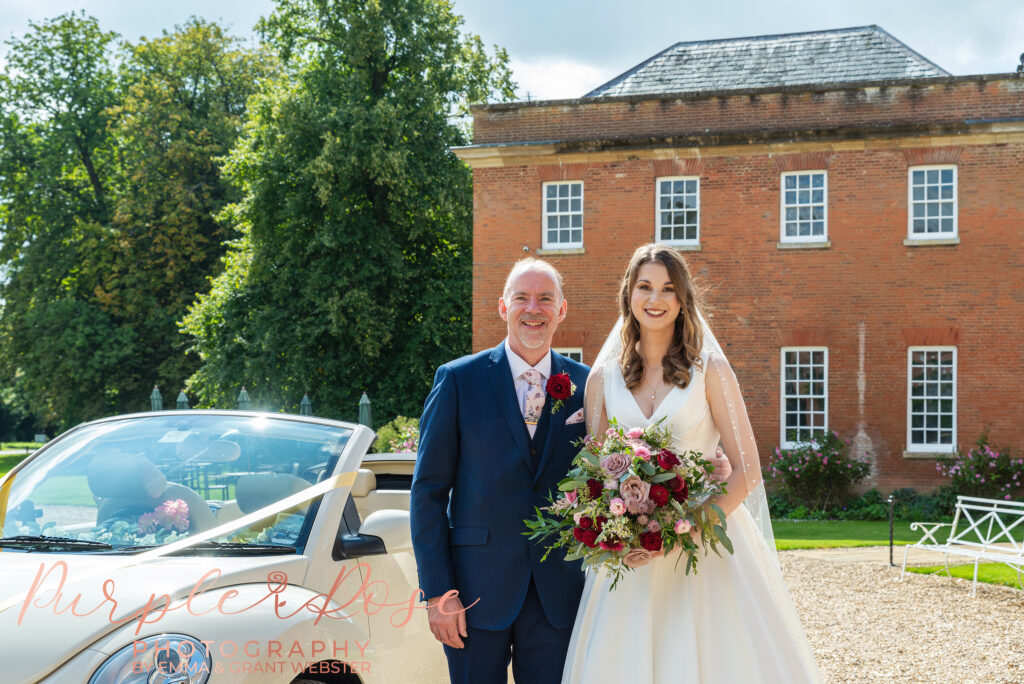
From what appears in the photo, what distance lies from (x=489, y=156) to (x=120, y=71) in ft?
69.7

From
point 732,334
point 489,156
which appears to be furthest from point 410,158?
point 732,334

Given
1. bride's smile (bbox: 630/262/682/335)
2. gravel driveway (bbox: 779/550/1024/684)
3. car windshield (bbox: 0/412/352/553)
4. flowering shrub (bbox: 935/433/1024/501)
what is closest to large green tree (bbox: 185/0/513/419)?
flowering shrub (bbox: 935/433/1024/501)

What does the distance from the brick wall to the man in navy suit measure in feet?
58.5

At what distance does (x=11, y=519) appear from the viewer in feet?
13.0

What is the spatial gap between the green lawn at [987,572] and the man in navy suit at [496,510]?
884cm

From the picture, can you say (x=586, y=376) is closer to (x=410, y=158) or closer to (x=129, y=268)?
(x=410, y=158)

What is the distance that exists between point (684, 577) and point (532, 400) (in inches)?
36.2

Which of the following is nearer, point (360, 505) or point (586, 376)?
point (586, 376)

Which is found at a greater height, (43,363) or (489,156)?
(489,156)

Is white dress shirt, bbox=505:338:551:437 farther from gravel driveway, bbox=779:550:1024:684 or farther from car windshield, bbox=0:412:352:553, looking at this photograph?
gravel driveway, bbox=779:550:1024:684

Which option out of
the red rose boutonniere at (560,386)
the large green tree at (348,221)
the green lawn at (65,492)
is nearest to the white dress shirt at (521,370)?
the red rose boutonniere at (560,386)

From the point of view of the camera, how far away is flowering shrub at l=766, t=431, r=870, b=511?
19688 mm

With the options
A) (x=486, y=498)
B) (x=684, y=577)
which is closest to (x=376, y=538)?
(x=486, y=498)

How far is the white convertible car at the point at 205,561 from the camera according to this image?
303 cm
